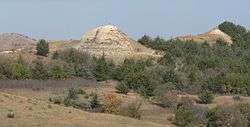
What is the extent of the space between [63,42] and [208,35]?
29.7 meters

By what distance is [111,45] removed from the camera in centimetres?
10331

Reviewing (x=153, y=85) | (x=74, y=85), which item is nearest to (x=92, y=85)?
(x=74, y=85)

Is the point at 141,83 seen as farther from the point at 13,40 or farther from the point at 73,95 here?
the point at 13,40

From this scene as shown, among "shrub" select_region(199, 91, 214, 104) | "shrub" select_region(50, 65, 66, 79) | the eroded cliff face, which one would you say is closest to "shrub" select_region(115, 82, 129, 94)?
"shrub" select_region(199, 91, 214, 104)

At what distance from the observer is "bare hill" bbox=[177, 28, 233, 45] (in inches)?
4784

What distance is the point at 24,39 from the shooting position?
131 meters

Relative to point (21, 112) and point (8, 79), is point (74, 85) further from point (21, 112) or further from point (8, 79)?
point (21, 112)

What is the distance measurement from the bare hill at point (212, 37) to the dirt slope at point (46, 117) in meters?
77.8

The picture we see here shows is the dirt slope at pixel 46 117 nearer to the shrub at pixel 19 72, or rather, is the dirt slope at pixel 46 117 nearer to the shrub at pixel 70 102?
the shrub at pixel 70 102

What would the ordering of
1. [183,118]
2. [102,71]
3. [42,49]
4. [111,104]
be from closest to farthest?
[183,118]
[111,104]
[102,71]
[42,49]

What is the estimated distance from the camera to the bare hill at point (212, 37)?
399 ft

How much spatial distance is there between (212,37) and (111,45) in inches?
1155

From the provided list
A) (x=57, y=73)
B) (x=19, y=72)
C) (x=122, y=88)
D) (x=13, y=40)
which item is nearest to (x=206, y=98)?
(x=122, y=88)

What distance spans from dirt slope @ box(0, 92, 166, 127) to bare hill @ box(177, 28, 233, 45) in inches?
3061
